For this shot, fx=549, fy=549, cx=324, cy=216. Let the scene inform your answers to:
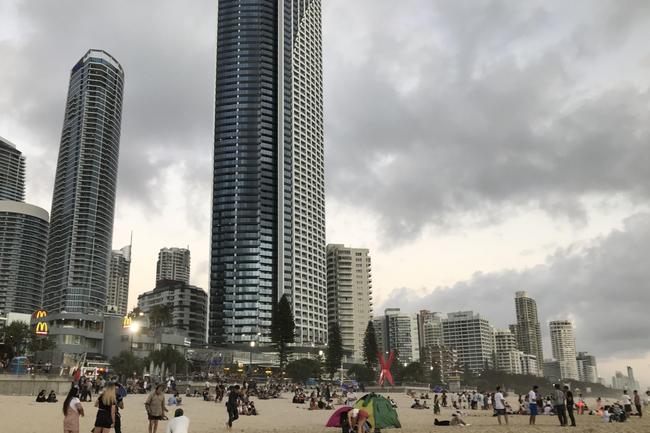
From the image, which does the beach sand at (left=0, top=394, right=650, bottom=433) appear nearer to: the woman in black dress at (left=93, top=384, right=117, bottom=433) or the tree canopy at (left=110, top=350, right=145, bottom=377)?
the woman in black dress at (left=93, top=384, right=117, bottom=433)

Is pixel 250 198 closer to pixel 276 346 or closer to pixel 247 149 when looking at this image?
pixel 247 149

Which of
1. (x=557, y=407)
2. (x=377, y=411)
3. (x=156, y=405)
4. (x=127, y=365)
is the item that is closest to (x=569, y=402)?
(x=557, y=407)

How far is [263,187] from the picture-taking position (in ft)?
597

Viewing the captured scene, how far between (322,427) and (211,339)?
155 m

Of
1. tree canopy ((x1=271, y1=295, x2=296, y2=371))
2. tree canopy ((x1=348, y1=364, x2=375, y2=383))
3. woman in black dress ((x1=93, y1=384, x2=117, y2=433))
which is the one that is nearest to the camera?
woman in black dress ((x1=93, y1=384, x2=117, y2=433))

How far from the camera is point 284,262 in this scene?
17775 centimetres

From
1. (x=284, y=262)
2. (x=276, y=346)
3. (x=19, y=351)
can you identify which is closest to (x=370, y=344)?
(x=276, y=346)

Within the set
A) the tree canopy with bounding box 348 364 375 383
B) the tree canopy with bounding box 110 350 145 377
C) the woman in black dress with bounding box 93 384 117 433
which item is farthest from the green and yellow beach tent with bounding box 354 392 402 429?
the tree canopy with bounding box 348 364 375 383

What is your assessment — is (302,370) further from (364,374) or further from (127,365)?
(127,365)

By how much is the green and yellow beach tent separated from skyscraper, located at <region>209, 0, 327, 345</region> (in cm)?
15069

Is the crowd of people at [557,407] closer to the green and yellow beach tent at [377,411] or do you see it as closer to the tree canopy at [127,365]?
the green and yellow beach tent at [377,411]

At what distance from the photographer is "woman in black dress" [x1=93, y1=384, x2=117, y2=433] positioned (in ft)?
43.6

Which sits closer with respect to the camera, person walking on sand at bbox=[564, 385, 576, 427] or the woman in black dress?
the woman in black dress

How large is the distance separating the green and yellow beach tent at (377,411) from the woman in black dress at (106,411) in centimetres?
1116
